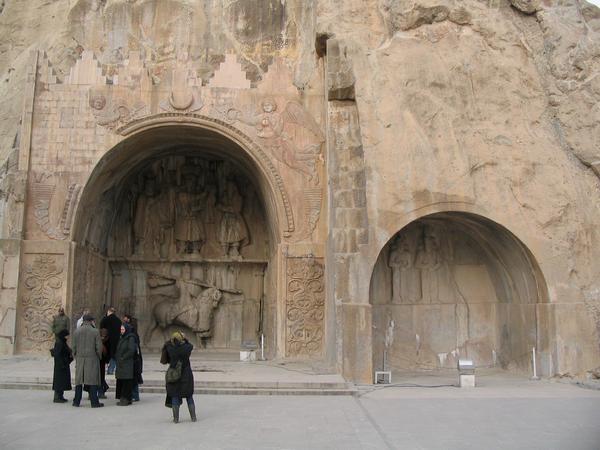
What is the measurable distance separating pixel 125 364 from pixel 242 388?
2.56 meters

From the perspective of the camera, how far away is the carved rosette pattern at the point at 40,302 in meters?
15.3

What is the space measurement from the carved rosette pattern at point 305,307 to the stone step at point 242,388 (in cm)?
387

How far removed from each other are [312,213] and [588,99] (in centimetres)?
692

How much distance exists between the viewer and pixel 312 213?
631 inches

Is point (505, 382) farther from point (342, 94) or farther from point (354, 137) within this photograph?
point (342, 94)

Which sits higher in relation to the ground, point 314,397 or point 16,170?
point 16,170

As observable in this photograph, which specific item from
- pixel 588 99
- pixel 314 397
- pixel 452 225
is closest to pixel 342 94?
pixel 452 225

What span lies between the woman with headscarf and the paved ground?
21 centimetres

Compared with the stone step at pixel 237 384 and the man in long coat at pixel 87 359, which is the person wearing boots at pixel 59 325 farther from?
the stone step at pixel 237 384

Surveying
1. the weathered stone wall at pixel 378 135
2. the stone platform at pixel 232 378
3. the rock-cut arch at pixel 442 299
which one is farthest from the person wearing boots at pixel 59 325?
the rock-cut arch at pixel 442 299

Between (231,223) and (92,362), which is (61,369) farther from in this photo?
(231,223)

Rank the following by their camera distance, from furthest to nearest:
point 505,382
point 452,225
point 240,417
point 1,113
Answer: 1. point 1,113
2. point 452,225
3. point 505,382
4. point 240,417

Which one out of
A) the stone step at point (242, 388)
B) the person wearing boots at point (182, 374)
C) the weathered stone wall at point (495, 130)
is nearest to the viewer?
the person wearing boots at point (182, 374)

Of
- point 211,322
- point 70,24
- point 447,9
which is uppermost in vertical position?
point 70,24
